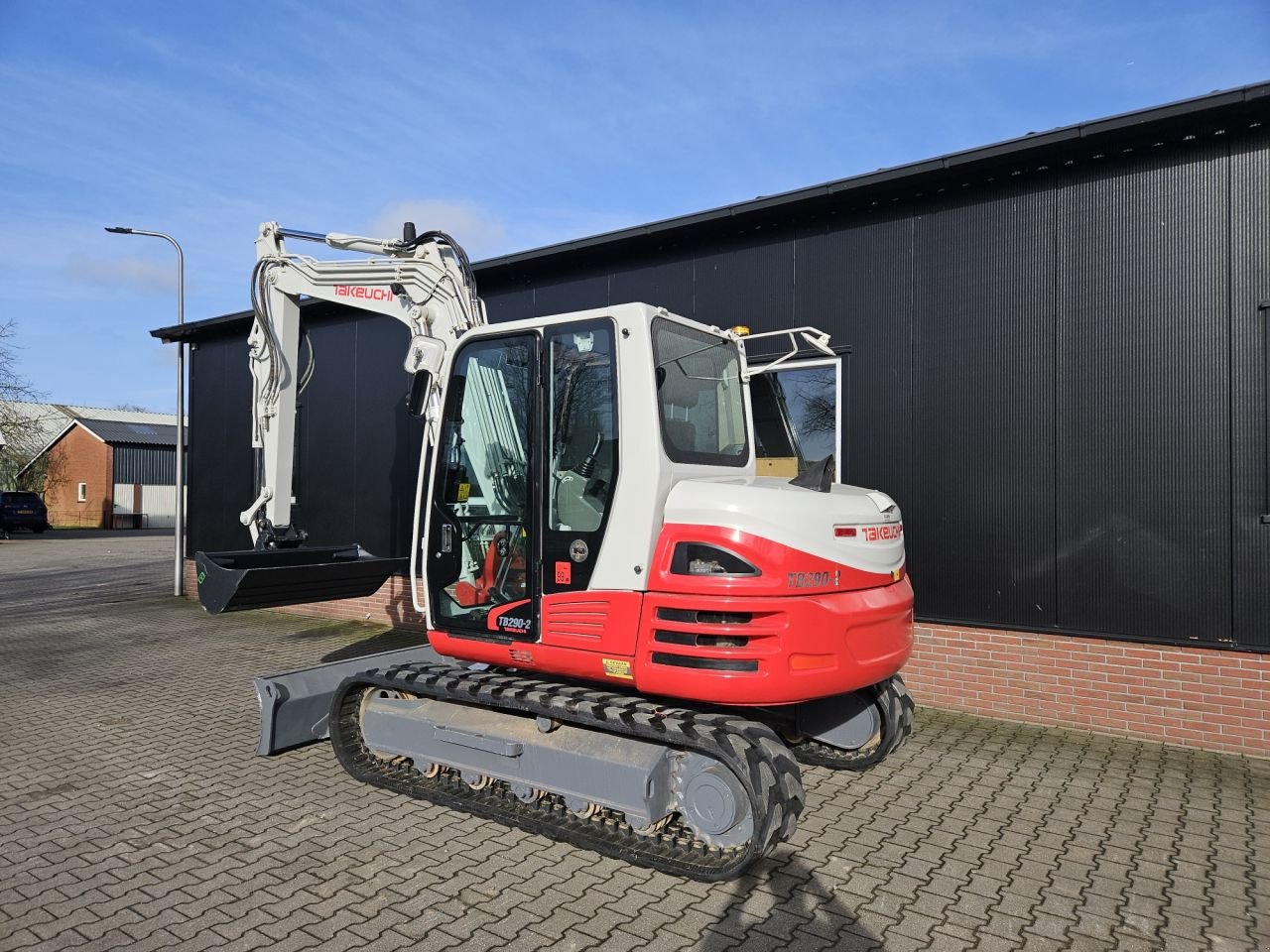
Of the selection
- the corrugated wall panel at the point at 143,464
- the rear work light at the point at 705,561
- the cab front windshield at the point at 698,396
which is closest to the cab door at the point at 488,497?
the cab front windshield at the point at 698,396

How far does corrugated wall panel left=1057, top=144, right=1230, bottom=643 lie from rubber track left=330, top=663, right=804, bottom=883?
3.92 meters

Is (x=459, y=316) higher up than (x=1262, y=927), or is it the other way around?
(x=459, y=316)

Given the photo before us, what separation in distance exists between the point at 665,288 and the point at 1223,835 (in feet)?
21.7

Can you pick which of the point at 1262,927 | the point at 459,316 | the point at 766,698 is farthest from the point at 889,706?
the point at 459,316

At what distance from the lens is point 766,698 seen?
4.14 metres

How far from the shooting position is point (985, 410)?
23.7 feet

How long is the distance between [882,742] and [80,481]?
158 ft

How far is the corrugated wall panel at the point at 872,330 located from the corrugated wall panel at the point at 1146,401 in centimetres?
127

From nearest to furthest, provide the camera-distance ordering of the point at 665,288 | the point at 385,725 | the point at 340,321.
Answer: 1. the point at 385,725
2. the point at 665,288
3. the point at 340,321

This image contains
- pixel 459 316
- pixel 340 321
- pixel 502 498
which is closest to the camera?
pixel 502 498

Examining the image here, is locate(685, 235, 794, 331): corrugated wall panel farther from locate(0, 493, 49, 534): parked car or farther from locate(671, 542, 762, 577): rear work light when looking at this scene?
locate(0, 493, 49, 534): parked car

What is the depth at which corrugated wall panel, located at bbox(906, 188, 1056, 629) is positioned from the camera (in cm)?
700

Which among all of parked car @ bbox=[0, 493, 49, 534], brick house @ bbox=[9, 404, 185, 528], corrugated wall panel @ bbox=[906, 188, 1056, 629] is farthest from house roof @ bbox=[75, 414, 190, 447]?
corrugated wall panel @ bbox=[906, 188, 1056, 629]

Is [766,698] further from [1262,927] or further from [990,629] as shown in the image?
[990,629]
